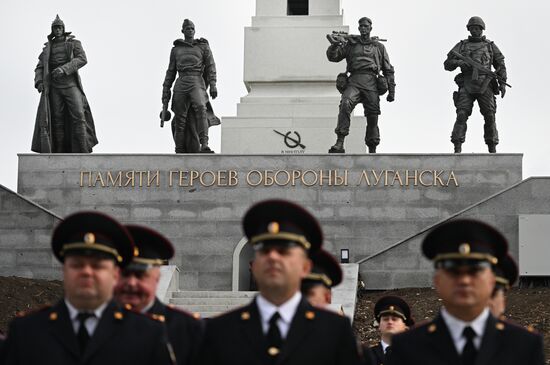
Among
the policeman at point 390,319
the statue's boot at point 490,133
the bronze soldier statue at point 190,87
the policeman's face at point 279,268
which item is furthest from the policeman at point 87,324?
the statue's boot at point 490,133

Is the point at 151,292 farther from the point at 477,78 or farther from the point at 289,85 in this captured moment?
the point at 289,85

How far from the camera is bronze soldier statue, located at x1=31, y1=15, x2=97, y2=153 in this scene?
90.6ft

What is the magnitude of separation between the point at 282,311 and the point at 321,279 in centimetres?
176

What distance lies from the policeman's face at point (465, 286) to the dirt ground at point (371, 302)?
11738 mm

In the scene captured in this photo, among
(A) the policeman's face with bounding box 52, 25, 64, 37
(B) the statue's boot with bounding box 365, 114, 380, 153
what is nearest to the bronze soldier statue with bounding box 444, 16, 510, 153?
(B) the statue's boot with bounding box 365, 114, 380, 153

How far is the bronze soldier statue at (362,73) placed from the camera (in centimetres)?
2702

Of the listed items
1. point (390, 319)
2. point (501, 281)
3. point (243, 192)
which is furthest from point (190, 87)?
point (501, 281)

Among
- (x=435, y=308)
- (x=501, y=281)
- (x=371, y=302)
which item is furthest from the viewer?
(x=371, y=302)

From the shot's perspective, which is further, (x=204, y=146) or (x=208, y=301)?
(x=204, y=146)

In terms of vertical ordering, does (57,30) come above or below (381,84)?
above

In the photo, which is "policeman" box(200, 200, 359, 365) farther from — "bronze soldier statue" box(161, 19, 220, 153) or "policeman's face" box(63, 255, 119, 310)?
"bronze soldier statue" box(161, 19, 220, 153)

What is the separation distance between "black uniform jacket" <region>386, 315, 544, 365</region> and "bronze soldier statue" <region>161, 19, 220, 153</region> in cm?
1954

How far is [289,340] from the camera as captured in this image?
24.8ft

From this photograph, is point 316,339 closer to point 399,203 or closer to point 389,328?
point 389,328
